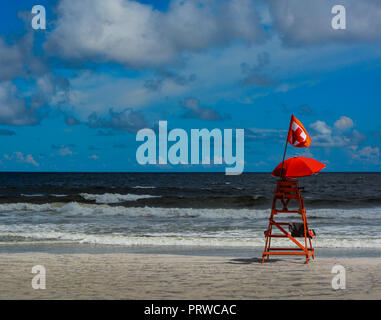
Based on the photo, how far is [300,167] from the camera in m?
8.57

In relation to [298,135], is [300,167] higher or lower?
lower

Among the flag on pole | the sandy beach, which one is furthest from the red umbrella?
the sandy beach

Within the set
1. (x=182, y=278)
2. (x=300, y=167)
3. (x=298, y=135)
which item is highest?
(x=298, y=135)

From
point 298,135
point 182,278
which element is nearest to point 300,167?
point 298,135

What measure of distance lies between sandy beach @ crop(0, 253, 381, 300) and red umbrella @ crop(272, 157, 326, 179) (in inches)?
75.9

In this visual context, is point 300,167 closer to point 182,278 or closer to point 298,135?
point 298,135

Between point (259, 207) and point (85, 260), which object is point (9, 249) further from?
point (259, 207)

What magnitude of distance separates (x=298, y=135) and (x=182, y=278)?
3.56 metres

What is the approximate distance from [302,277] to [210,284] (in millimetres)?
1799

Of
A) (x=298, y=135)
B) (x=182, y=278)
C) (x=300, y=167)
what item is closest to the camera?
(x=182, y=278)

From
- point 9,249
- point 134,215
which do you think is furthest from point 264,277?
point 134,215

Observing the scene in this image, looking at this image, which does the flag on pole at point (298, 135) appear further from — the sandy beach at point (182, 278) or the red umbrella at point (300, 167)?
the sandy beach at point (182, 278)

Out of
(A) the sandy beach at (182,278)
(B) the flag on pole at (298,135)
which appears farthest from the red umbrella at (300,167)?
(A) the sandy beach at (182,278)

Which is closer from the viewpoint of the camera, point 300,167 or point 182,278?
point 182,278
